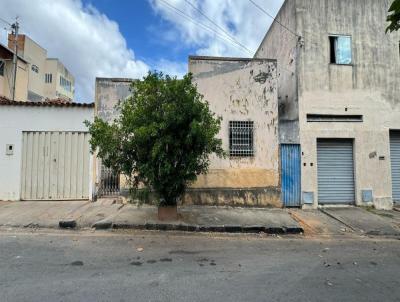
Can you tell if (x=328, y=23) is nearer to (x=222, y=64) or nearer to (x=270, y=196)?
(x=222, y=64)

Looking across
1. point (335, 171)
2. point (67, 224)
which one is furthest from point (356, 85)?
point (67, 224)

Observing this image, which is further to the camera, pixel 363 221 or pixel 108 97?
pixel 108 97

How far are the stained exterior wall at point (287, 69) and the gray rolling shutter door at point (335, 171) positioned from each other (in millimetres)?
1321

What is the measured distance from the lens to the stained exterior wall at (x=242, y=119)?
1132cm

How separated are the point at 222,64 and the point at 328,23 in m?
4.46

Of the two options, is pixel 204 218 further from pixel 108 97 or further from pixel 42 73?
pixel 42 73

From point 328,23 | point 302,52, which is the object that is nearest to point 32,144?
point 302,52

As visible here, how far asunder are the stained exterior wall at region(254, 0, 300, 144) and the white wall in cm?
724

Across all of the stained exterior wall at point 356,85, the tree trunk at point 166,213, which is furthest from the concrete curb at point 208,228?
the stained exterior wall at point 356,85

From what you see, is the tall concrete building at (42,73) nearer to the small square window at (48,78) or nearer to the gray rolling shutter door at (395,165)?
the small square window at (48,78)

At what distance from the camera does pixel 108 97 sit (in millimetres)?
11438

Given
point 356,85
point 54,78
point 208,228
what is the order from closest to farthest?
point 208,228, point 356,85, point 54,78

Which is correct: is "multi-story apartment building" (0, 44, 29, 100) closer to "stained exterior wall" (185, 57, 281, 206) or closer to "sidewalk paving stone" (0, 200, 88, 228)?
"sidewalk paving stone" (0, 200, 88, 228)

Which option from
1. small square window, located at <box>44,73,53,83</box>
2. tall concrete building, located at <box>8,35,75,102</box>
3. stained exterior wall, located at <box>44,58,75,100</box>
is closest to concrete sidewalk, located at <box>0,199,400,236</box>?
tall concrete building, located at <box>8,35,75,102</box>
